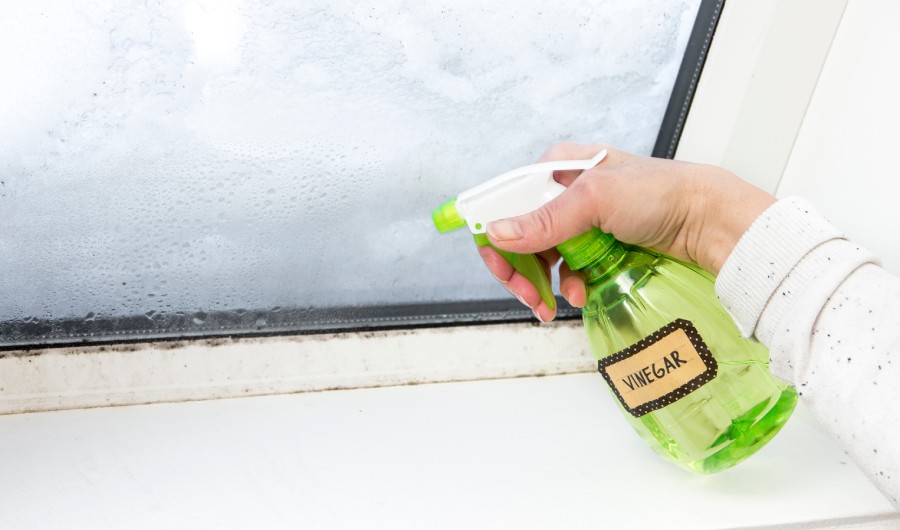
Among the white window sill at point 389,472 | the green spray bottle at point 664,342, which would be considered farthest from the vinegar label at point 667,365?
the white window sill at point 389,472

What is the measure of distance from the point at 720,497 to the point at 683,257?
0.26 m

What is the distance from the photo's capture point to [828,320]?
63 cm

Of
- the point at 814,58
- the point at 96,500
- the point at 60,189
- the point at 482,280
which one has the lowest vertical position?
the point at 96,500

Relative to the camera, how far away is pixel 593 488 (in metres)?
0.83

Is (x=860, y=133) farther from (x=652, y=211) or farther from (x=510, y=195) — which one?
(x=510, y=195)

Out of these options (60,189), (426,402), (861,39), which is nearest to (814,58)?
(861,39)

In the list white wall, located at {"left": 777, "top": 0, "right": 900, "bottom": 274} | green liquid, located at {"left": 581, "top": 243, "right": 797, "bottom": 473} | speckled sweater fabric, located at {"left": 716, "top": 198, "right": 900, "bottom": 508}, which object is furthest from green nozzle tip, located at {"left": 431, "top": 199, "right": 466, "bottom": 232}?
white wall, located at {"left": 777, "top": 0, "right": 900, "bottom": 274}

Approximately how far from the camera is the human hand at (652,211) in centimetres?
70

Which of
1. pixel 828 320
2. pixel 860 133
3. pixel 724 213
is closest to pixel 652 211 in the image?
pixel 724 213

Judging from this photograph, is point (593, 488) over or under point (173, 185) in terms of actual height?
under

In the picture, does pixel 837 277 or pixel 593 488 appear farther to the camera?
pixel 593 488

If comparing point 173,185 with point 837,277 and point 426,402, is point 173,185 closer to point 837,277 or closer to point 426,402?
point 426,402

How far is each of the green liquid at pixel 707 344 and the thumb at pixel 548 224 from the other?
0.08m

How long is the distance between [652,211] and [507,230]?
5.3 inches
